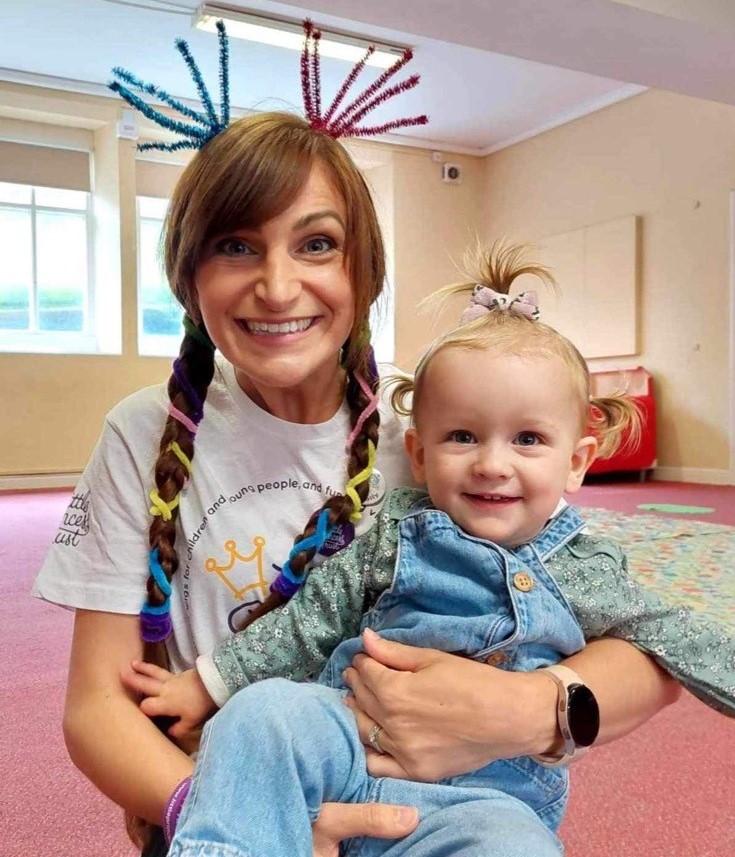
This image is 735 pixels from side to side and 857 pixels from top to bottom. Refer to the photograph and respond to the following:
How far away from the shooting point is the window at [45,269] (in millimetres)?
7020

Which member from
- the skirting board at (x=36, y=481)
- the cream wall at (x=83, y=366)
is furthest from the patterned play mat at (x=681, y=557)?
the skirting board at (x=36, y=481)

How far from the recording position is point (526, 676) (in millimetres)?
898

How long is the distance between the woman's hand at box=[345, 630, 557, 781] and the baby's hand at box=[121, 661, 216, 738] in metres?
0.20

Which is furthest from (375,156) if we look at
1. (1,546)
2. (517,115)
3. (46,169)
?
(1,546)

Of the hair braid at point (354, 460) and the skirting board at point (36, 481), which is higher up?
the hair braid at point (354, 460)

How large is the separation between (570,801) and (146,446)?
1131 millimetres

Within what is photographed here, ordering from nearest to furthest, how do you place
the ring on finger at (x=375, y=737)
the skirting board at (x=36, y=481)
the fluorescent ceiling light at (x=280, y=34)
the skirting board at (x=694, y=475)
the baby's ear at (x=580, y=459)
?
the ring on finger at (x=375, y=737) < the baby's ear at (x=580, y=459) < the fluorescent ceiling light at (x=280, y=34) < the skirting board at (x=694, y=475) < the skirting board at (x=36, y=481)

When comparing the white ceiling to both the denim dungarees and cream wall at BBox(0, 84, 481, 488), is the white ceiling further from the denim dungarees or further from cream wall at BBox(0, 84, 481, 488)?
the denim dungarees

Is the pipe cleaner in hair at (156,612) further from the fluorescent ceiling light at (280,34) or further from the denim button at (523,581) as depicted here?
the fluorescent ceiling light at (280,34)

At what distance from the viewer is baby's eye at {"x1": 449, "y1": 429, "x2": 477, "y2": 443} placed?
103 cm

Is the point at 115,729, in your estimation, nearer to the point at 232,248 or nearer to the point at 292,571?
the point at 292,571

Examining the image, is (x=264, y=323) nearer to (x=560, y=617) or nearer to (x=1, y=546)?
(x=560, y=617)

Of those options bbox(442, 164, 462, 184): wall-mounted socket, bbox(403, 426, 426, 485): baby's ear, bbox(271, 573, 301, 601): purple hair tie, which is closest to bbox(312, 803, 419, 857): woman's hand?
bbox(271, 573, 301, 601): purple hair tie

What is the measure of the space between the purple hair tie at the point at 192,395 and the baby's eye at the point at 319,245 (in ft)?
0.75
